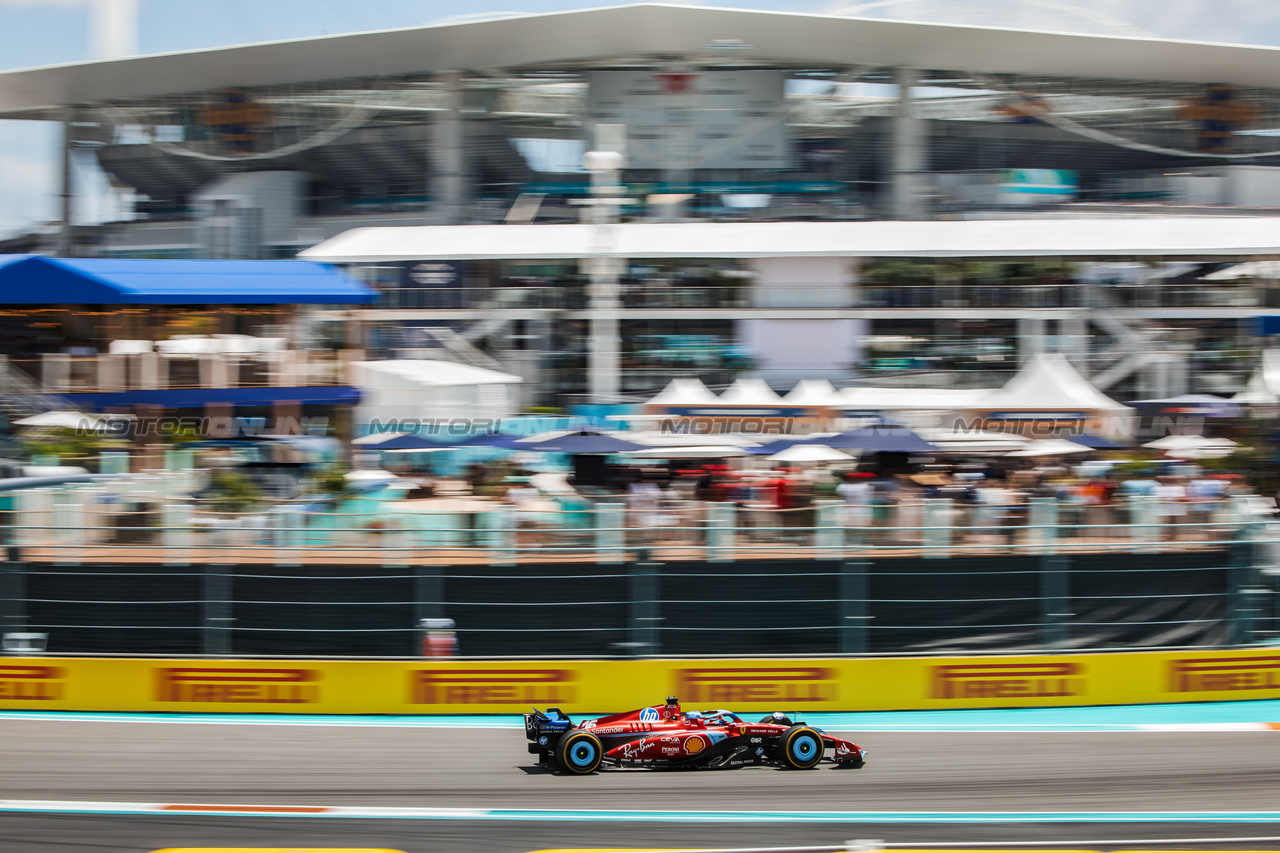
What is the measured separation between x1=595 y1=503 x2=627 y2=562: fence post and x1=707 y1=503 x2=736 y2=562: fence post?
85cm

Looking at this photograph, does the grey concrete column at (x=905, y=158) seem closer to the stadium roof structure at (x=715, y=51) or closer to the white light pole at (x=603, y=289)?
the stadium roof structure at (x=715, y=51)

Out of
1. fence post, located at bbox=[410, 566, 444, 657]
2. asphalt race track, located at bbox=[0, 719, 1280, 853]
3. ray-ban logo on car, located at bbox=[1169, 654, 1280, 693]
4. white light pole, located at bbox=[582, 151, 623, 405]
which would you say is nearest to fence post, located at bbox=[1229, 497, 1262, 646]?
ray-ban logo on car, located at bbox=[1169, 654, 1280, 693]

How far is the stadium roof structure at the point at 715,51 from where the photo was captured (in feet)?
101

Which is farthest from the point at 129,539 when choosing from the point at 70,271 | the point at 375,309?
the point at 375,309

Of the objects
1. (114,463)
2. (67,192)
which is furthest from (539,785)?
(67,192)

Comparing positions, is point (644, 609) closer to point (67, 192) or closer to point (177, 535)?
point (177, 535)

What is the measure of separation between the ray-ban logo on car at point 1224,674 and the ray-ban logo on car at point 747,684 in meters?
3.64

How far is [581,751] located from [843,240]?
2283 cm

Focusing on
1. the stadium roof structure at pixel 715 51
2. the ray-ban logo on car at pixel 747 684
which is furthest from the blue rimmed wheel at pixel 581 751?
the stadium roof structure at pixel 715 51

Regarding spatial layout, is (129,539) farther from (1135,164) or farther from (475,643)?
(1135,164)

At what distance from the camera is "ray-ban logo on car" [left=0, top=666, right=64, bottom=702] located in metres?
11.2

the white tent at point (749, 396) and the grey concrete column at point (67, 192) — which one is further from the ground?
the grey concrete column at point (67, 192)

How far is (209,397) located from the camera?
1873 cm

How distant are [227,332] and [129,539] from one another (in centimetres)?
843
